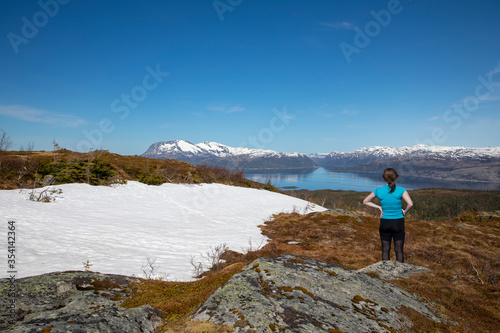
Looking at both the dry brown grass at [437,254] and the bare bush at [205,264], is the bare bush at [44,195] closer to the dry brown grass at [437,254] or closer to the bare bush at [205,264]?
the bare bush at [205,264]

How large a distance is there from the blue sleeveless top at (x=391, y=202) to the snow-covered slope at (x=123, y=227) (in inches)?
209

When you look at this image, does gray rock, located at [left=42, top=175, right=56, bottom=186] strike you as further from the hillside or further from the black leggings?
the black leggings

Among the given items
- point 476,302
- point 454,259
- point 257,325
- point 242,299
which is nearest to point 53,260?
point 242,299

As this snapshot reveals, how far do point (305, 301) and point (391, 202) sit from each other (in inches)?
158

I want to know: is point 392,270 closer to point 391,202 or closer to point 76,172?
point 391,202

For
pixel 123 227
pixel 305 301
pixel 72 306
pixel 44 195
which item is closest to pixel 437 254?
pixel 305 301

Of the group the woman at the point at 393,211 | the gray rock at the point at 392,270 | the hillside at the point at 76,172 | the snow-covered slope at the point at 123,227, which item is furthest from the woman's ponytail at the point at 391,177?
the hillside at the point at 76,172

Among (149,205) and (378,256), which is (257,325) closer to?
(378,256)

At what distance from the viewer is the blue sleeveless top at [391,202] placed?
5.46 metres

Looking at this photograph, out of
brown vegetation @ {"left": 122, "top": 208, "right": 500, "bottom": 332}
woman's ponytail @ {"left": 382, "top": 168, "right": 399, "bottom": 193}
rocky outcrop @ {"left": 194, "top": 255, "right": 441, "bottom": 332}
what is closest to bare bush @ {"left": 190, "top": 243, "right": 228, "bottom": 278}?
brown vegetation @ {"left": 122, "top": 208, "right": 500, "bottom": 332}

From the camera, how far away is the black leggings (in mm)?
5508

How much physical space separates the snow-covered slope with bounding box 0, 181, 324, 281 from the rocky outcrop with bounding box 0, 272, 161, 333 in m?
2.59

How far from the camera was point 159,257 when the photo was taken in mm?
7363

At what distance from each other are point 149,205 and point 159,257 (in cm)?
755
